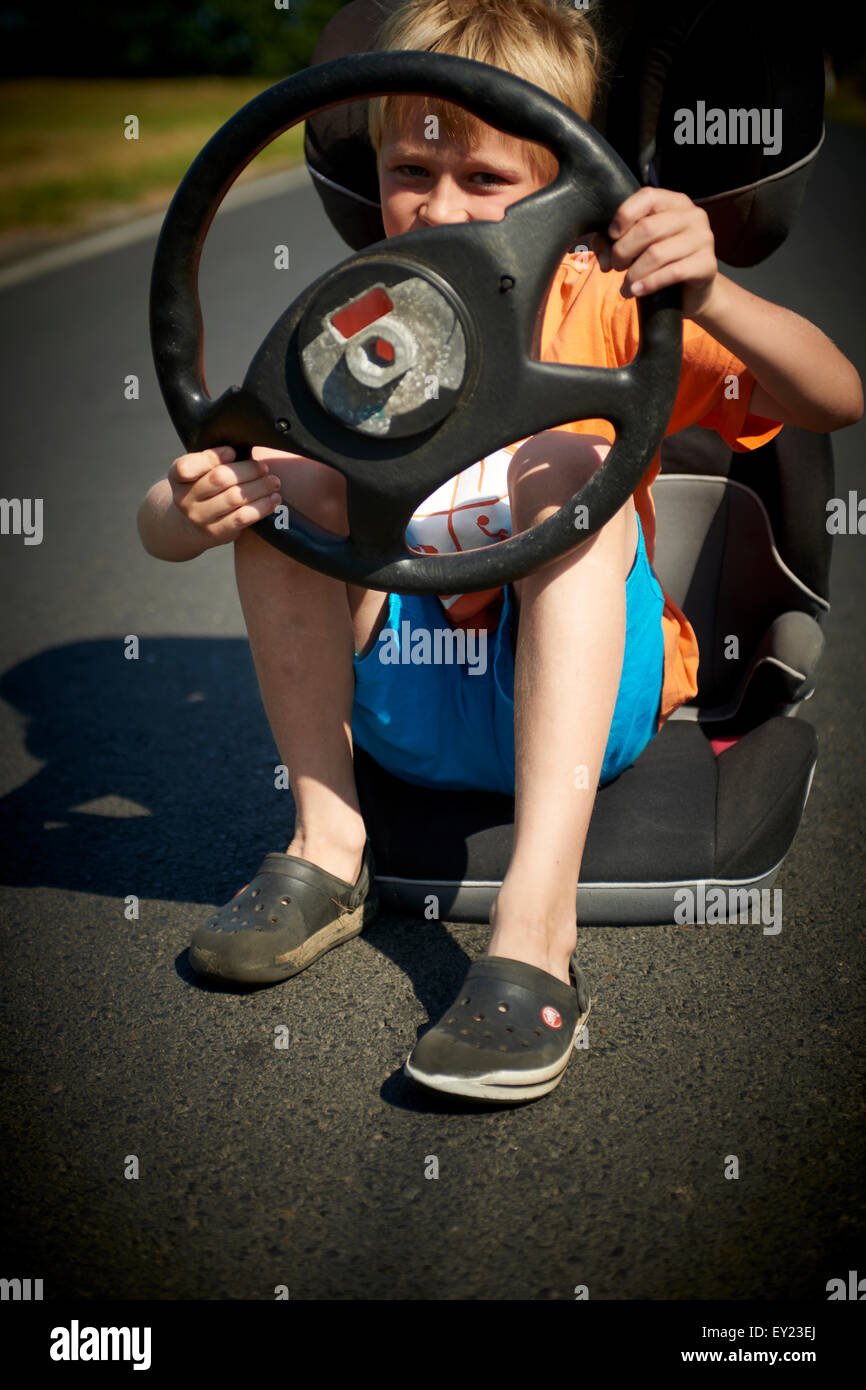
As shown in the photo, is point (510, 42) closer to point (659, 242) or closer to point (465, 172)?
point (465, 172)

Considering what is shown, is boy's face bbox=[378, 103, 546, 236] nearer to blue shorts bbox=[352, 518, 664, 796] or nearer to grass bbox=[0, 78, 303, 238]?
blue shorts bbox=[352, 518, 664, 796]

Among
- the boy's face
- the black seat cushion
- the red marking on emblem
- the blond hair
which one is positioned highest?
the blond hair

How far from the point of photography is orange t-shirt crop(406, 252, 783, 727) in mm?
1285

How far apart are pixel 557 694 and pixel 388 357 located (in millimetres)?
394

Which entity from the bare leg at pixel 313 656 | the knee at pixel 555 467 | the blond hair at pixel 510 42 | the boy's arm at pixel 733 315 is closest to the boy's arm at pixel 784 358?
the boy's arm at pixel 733 315

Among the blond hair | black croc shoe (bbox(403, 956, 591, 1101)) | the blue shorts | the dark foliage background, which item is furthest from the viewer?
the dark foliage background

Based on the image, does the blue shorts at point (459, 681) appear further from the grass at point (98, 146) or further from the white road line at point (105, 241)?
the grass at point (98, 146)

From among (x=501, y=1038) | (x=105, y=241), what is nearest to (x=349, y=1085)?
(x=501, y=1038)

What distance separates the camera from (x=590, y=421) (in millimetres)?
1374

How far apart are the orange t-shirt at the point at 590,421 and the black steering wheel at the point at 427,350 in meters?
0.14

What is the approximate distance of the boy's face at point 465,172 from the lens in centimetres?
121

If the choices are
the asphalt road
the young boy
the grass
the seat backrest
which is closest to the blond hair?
the young boy

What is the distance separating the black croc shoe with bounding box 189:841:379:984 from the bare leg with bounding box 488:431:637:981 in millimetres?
257
